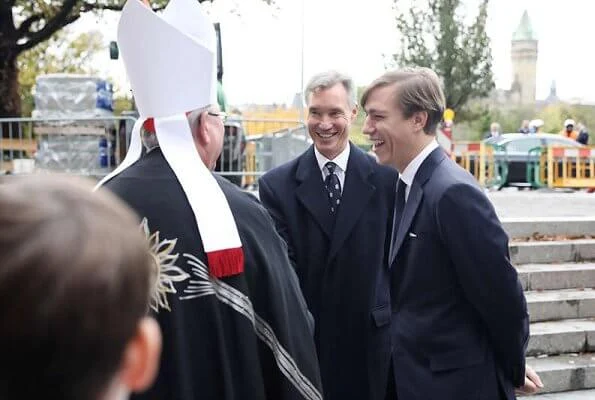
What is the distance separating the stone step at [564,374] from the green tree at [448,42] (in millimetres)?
34127

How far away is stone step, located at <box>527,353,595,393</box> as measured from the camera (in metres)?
Answer: 5.82

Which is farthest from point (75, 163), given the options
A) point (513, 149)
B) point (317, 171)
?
point (513, 149)

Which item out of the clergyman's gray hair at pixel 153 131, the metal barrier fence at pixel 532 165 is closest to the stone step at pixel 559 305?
the clergyman's gray hair at pixel 153 131

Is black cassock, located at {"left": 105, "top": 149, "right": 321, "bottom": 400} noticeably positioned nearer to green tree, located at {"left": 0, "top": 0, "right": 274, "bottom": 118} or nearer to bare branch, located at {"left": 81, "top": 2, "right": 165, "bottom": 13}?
green tree, located at {"left": 0, "top": 0, "right": 274, "bottom": 118}

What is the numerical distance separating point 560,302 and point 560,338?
0.50 meters

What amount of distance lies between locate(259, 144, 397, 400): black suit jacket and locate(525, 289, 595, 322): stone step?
3.20 metres

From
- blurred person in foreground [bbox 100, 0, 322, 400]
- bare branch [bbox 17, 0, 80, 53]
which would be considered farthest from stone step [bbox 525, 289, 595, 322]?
bare branch [bbox 17, 0, 80, 53]

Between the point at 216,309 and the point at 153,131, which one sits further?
the point at 153,131

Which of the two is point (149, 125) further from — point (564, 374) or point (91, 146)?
point (91, 146)

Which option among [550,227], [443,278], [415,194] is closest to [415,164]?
[415,194]

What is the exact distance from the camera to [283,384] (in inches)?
94.3

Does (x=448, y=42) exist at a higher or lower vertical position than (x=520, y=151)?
higher

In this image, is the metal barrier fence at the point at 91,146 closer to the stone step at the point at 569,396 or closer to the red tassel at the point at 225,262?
the stone step at the point at 569,396

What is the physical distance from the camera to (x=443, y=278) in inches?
117
